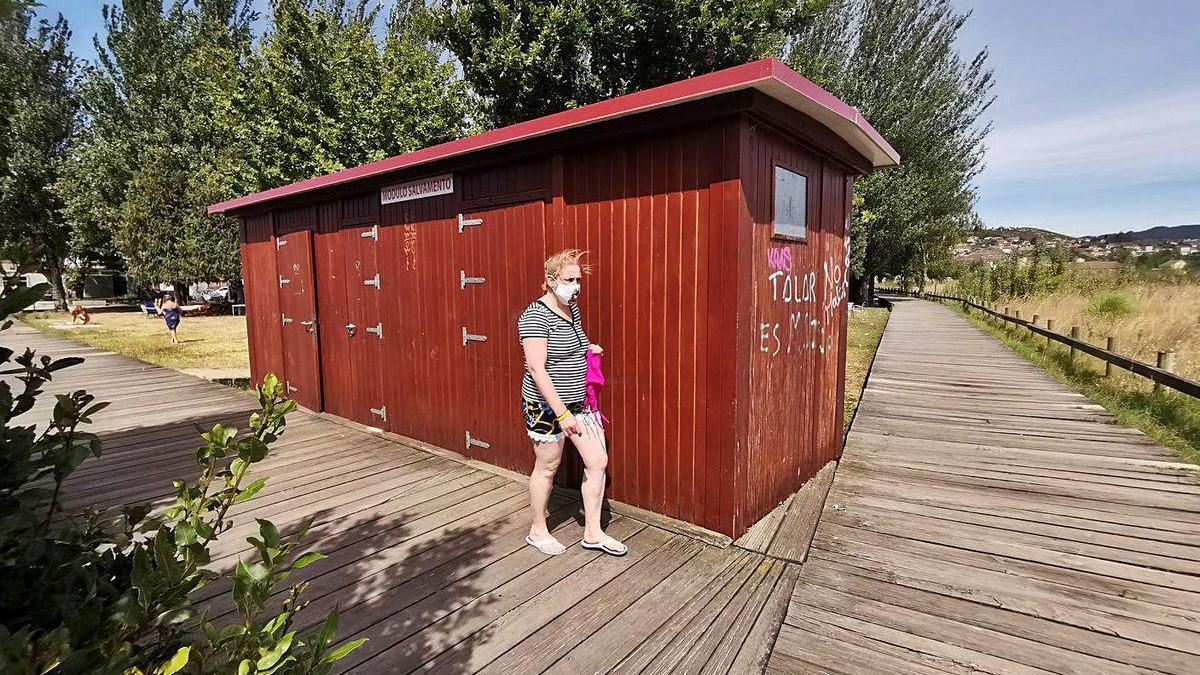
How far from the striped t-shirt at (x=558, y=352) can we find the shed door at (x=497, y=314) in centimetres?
121

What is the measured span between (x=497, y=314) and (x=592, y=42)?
13212 millimetres

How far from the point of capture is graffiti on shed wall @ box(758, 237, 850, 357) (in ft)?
13.2

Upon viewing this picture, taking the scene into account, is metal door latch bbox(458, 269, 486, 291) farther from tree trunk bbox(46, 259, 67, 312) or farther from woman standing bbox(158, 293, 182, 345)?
tree trunk bbox(46, 259, 67, 312)

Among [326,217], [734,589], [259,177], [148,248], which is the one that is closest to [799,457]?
[734,589]

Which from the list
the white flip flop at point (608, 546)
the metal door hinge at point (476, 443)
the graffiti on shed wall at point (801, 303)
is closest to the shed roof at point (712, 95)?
the graffiti on shed wall at point (801, 303)

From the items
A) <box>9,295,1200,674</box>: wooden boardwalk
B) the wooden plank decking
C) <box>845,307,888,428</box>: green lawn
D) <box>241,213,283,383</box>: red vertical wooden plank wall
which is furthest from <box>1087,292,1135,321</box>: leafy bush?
<box>241,213,283,383</box>: red vertical wooden plank wall

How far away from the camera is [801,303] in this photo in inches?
177

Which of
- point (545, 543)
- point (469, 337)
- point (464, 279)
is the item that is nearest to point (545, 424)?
point (545, 543)

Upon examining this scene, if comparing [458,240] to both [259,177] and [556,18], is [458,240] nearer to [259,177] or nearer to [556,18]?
[556,18]

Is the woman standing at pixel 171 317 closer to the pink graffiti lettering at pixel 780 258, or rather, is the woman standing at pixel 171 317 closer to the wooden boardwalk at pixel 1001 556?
the pink graffiti lettering at pixel 780 258

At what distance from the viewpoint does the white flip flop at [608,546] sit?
11.7 ft

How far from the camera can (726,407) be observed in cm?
365

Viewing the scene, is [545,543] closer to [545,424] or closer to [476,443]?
[545,424]

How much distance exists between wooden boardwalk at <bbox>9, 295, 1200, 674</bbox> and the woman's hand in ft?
2.72
